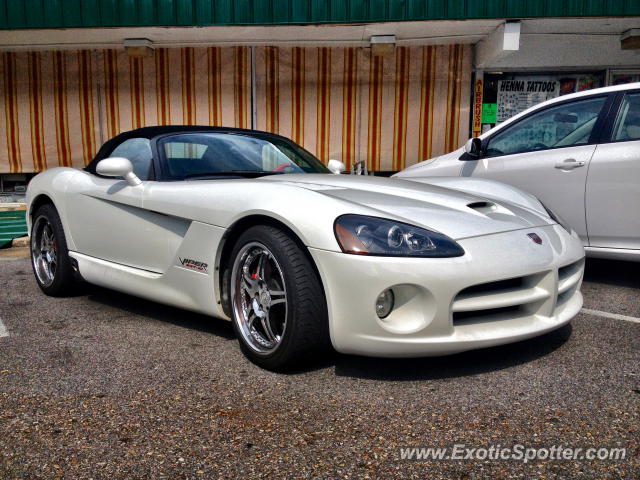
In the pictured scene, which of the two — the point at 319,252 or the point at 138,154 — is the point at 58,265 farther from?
the point at 319,252

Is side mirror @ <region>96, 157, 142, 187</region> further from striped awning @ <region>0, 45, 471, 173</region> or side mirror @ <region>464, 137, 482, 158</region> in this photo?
striped awning @ <region>0, 45, 471, 173</region>

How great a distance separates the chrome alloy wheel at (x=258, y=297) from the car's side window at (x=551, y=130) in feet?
9.07

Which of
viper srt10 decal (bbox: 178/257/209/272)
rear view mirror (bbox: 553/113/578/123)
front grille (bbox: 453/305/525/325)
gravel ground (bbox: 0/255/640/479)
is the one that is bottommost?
gravel ground (bbox: 0/255/640/479)

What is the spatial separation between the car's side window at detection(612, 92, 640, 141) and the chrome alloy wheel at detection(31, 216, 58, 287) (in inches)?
156

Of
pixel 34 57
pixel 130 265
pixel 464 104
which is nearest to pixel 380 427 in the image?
pixel 130 265

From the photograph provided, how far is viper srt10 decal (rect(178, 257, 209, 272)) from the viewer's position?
307cm

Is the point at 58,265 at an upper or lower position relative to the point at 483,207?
lower

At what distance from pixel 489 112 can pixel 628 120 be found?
5.48m

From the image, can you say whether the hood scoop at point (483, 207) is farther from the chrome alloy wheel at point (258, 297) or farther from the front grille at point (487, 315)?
the chrome alloy wheel at point (258, 297)

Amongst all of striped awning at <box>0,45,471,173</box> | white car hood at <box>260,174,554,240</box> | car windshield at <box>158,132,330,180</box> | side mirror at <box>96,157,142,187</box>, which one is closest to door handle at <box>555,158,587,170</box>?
white car hood at <box>260,174,554,240</box>

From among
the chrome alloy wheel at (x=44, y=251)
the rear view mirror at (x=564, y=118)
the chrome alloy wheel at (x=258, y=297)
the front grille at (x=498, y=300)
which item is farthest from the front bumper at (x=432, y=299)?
the chrome alloy wheel at (x=44, y=251)

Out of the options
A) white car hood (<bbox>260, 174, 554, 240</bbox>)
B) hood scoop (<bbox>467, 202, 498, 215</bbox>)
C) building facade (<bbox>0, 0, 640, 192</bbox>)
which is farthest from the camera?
building facade (<bbox>0, 0, 640, 192</bbox>)

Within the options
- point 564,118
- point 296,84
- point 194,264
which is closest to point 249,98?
point 296,84

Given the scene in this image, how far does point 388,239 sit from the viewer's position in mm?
2535
